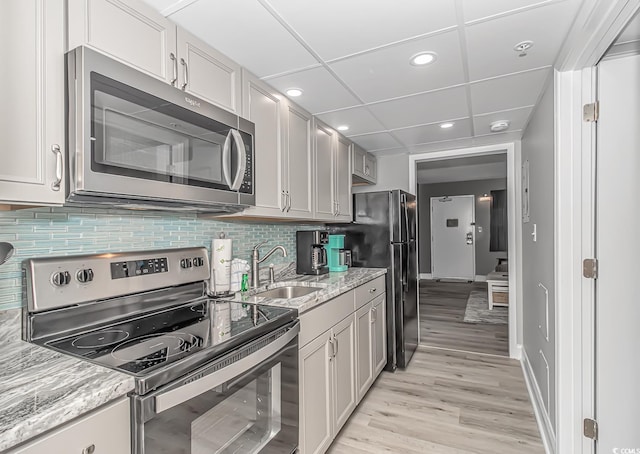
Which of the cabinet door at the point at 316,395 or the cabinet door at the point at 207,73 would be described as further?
the cabinet door at the point at 316,395

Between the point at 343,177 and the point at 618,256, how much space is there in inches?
76.7

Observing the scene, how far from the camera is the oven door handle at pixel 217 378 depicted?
916 millimetres

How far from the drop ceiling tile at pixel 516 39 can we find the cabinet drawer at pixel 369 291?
1.54 metres

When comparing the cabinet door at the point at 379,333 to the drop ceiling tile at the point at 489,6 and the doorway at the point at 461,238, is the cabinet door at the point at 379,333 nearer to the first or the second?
the drop ceiling tile at the point at 489,6

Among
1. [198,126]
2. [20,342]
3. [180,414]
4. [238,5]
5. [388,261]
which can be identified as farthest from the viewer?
[388,261]

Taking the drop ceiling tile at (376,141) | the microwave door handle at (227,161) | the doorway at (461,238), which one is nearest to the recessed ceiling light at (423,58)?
the microwave door handle at (227,161)

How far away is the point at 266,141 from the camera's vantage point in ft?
6.46

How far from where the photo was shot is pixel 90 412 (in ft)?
2.55

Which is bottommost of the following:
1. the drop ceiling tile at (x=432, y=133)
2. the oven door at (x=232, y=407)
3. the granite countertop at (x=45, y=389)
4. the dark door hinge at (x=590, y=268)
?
the oven door at (x=232, y=407)

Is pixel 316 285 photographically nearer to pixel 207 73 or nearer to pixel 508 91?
pixel 207 73

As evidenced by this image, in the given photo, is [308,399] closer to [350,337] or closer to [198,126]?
[350,337]

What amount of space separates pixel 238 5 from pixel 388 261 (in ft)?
7.57

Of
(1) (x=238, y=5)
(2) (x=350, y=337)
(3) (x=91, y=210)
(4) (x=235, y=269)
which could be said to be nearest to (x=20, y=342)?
(3) (x=91, y=210)

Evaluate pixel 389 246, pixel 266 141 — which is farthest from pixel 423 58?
pixel 389 246
